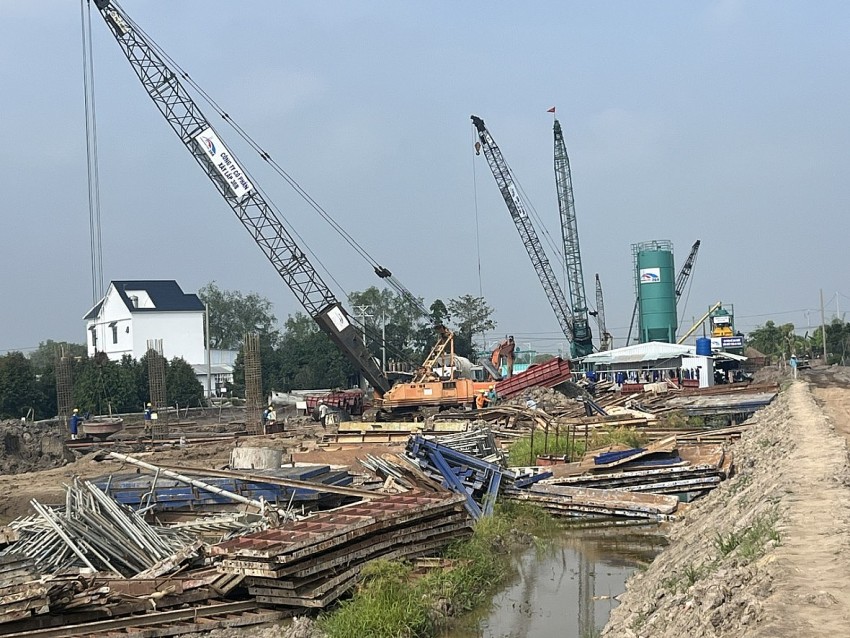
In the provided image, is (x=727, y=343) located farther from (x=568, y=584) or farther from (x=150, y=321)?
(x=568, y=584)

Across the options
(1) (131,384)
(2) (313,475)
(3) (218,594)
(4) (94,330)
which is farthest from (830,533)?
(4) (94,330)

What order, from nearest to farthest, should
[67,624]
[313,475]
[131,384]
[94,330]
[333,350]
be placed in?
1. [67,624]
2. [313,475]
3. [131,384]
4. [94,330]
5. [333,350]

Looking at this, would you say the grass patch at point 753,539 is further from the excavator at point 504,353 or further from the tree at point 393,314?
the tree at point 393,314

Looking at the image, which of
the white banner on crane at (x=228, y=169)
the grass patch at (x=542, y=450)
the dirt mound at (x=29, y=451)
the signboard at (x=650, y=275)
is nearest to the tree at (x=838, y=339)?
the signboard at (x=650, y=275)

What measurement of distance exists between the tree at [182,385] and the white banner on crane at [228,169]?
2336cm

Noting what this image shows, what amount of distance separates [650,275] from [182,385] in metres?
38.5

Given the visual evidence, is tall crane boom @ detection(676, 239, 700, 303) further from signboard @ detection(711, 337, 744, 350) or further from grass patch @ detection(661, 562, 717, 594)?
grass patch @ detection(661, 562, 717, 594)

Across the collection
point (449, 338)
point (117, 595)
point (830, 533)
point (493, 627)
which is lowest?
point (493, 627)

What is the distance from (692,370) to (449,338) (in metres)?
17.0

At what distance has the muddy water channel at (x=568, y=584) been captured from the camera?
1134cm

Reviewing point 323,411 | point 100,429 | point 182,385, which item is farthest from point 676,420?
point 182,385

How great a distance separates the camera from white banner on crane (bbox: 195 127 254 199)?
4128 centimetres

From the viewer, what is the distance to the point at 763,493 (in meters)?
12.2

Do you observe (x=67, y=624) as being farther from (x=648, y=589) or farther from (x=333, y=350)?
(x=333, y=350)
